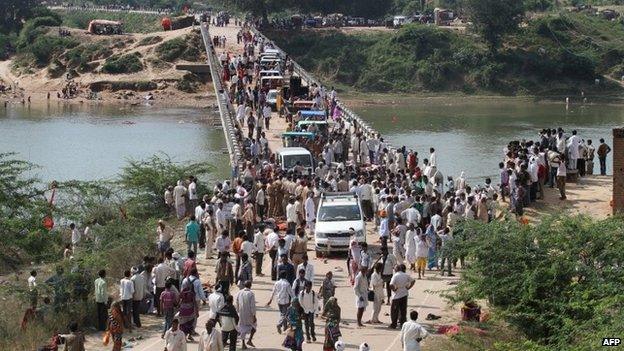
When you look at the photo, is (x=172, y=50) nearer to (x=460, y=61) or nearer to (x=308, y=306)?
(x=460, y=61)

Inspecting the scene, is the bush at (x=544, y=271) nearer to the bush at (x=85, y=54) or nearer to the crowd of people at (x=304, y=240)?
the crowd of people at (x=304, y=240)

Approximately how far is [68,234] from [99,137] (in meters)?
30.4

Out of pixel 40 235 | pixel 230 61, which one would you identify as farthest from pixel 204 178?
pixel 230 61

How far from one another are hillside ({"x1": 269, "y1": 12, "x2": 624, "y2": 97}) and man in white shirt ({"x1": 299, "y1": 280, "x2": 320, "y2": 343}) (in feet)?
189

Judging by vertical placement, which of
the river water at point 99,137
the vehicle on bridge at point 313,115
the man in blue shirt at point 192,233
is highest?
the vehicle on bridge at point 313,115

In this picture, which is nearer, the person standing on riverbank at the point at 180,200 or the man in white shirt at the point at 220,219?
the man in white shirt at the point at 220,219

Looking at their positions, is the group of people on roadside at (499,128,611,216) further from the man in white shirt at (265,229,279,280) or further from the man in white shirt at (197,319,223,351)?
the man in white shirt at (197,319,223,351)

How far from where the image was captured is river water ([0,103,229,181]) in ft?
150

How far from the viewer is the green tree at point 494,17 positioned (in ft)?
247

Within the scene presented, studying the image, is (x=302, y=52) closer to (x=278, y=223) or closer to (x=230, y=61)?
(x=230, y=61)

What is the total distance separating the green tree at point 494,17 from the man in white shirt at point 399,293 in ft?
194

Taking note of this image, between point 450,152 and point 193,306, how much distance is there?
107 ft

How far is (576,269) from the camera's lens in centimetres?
1728

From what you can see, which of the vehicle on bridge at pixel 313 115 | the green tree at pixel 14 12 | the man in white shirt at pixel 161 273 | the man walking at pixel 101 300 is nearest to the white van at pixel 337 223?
the man in white shirt at pixel 161 273
